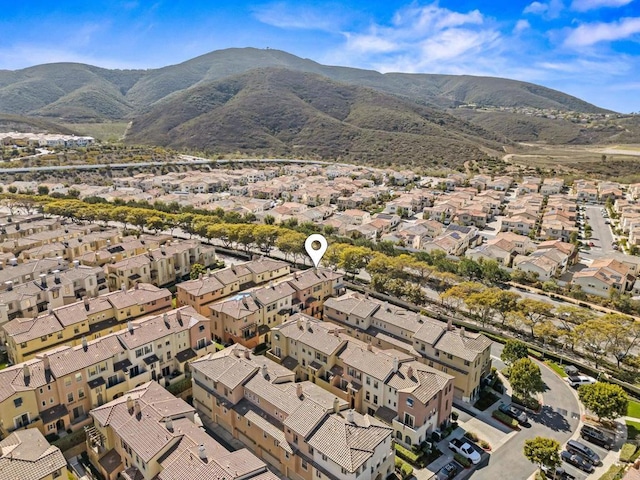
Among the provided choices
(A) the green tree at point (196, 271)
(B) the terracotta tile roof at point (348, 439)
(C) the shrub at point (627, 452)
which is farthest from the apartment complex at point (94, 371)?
(C) the shrub at point (627, 452)

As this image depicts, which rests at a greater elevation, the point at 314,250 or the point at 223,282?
the point at 314,250

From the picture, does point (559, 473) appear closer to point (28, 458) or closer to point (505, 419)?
Answer: point (505, 419)

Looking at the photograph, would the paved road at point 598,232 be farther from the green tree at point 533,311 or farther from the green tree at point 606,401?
the green tree at point 606,401

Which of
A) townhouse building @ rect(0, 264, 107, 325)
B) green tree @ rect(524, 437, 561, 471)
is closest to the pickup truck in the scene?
green tree @ rect(524, 437, 561, 471)

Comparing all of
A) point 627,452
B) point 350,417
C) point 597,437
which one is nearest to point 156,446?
point 350,417

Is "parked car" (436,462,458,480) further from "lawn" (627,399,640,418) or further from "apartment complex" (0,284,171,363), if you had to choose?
"apartment complex" (0,284,171,363)
